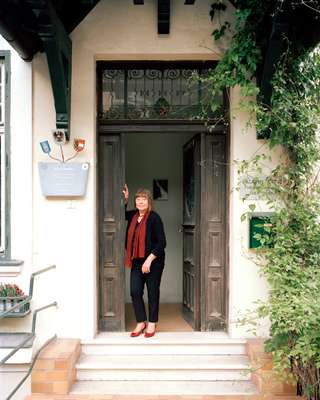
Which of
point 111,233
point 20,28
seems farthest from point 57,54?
point 111,233

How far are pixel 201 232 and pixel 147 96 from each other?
1.45 m

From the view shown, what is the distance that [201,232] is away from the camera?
4266 millimetres

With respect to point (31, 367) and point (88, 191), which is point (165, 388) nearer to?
point (31, 367)

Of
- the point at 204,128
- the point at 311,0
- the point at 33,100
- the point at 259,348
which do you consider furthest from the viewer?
the point at 204,128

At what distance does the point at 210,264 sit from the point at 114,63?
2.19 meters

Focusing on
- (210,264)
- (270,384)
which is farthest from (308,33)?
(270,384)

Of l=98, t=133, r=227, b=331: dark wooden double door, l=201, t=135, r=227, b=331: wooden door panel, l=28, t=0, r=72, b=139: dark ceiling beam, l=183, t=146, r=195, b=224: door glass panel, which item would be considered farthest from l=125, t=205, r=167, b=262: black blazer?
l=28, t=0, r=72, b=139: dark ceiling beam

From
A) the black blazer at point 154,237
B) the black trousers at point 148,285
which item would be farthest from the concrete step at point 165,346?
the black blazer at point 154,237

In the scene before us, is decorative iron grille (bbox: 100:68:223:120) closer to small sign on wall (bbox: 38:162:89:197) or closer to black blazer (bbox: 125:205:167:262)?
small sign on wall (bbox: 38:162:89:197)

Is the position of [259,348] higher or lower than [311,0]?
lower

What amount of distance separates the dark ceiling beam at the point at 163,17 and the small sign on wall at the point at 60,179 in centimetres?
149

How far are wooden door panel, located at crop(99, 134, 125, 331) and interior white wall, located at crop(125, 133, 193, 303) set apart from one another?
1.58 m

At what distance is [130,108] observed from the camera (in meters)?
4.27

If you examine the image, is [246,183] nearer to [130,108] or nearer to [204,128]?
[204,128]
